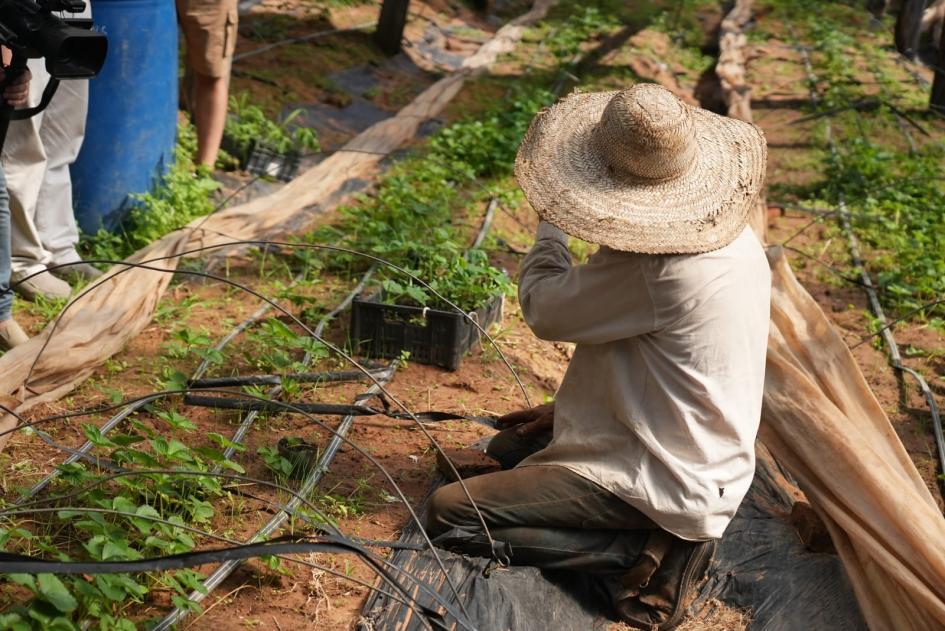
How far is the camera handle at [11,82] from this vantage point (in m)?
3.34

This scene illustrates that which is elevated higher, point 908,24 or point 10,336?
point 908,24

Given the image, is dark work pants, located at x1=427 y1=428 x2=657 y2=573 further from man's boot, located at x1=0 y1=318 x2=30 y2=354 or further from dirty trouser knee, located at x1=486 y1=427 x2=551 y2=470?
man's boot, located at x1=0 y1=318 x2=30 y2=354

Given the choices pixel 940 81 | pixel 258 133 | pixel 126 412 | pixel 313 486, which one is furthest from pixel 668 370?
pixel 940 81

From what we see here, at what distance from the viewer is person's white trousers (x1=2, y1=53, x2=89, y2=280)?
4.28 m

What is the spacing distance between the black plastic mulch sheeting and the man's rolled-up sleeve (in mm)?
679

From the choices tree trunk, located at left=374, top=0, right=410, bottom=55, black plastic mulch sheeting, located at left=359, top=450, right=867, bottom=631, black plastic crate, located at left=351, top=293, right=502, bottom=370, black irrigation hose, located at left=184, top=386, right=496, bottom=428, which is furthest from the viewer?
tree trunk, located at left=374, top=0, right=410, bottom=55

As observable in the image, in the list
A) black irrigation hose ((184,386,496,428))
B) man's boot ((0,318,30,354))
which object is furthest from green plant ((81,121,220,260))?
black irrigation hose ((184,386,496,428))

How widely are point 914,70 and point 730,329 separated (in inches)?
396

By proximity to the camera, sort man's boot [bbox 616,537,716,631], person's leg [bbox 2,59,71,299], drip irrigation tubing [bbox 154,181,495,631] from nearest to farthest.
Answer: drip irrigation tubing [bbox 154,181,495,631] < man's boot [bbox 616,537,716,631] < person's leg [bbox 2,59,71,299]

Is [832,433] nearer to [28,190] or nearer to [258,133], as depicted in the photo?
[28,190]

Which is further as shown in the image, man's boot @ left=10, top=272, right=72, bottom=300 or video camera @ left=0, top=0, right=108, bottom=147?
man's boot @ left=10, top=272, right=72, bottom=300

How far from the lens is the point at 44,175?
4.50 metres

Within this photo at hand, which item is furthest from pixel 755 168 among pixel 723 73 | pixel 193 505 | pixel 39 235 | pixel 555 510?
pixel 723 73

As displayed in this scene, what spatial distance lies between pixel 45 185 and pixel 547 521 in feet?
9.55
